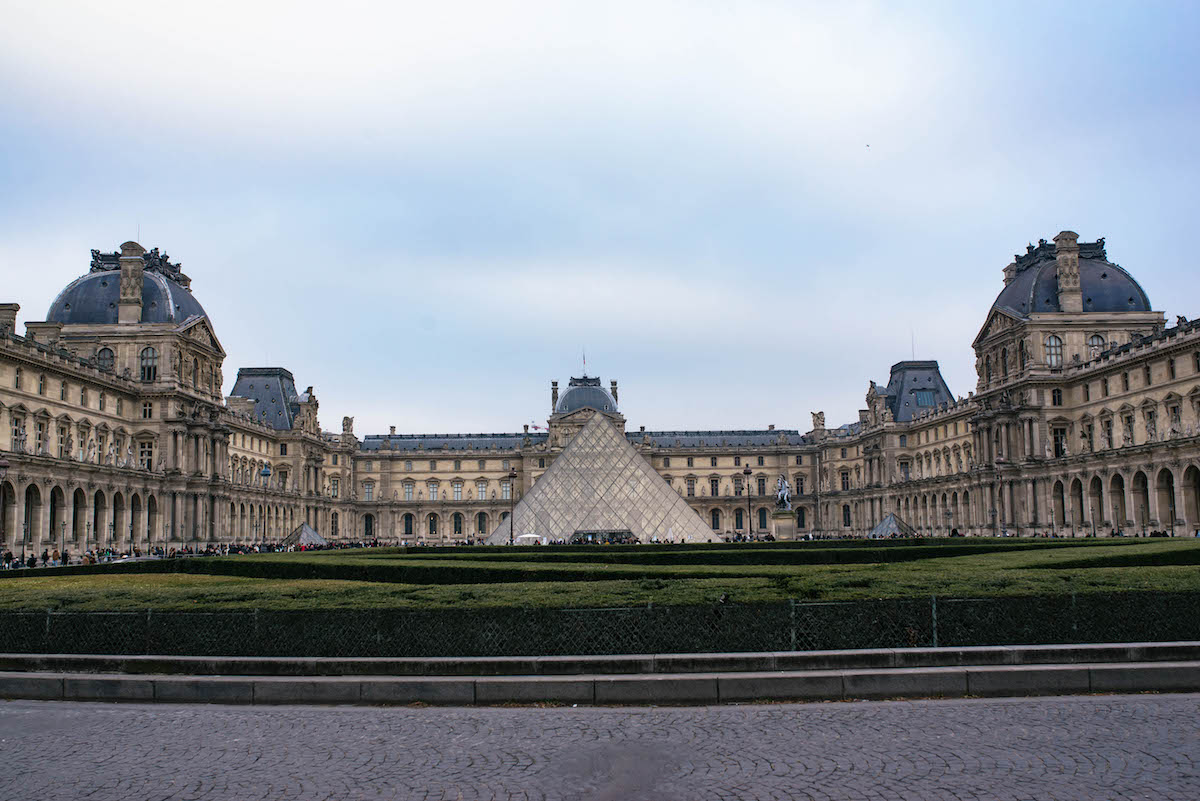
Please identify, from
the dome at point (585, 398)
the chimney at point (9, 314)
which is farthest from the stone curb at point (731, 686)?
the dome at point (585, 398)

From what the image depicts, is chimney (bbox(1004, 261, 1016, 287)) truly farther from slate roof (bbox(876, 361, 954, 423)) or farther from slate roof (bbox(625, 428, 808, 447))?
slate roof (bbox(625, 428, 808, 447))

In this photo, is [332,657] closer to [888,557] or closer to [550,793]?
[550,793]

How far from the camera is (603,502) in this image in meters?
47.9

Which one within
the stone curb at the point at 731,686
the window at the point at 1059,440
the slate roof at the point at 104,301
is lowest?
the stone curb at the point at 731,686

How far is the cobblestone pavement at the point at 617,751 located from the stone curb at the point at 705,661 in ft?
2.17

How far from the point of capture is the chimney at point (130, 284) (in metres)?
54.0

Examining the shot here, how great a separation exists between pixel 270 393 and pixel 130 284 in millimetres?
26425

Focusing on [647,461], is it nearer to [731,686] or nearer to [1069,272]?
[1069,272]

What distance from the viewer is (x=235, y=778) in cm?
711

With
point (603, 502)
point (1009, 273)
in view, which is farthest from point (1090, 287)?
point (603, 502)

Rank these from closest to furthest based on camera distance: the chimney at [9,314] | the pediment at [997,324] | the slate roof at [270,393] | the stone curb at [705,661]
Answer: the stone curb at [705,661], the chimney at [9,314], the pediment at [997,324], the slate roof at [270,393]

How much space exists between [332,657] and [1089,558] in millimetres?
14300

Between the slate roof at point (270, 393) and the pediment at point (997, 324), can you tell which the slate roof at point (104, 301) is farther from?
the pediment at point (997, 324)

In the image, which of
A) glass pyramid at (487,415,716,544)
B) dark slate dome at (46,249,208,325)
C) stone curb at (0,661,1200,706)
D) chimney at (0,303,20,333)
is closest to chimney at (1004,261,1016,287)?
glass pyramid at (487,415,716,544)
